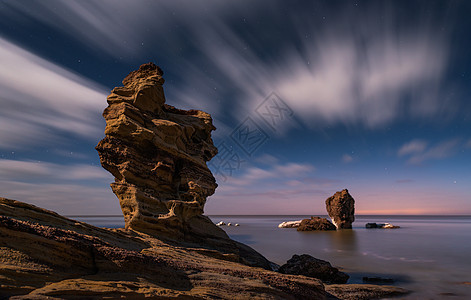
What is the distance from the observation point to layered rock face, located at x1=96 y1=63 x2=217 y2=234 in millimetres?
13234

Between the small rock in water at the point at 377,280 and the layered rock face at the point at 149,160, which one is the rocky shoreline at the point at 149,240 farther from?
the small rock in water at the point at 377,280

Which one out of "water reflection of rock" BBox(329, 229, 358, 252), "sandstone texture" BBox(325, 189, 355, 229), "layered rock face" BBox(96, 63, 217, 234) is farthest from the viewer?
"sandstone texture" BBox(325, 189, 355, 229)

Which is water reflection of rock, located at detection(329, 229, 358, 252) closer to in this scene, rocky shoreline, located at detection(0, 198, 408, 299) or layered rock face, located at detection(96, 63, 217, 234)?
layered rock face, located at detection(96, 63, 217, 234)

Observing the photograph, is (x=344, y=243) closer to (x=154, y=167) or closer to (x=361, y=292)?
(x=361, y=292)

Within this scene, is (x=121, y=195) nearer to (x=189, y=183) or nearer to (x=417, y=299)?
(x=189, y=183)

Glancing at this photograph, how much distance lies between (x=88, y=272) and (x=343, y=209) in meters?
63.6

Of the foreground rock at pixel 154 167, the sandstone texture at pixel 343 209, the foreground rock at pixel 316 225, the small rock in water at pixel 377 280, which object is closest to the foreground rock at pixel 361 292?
the small rock in water at pixel 377 280

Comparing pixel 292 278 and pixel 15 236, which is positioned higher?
pixel 15 236

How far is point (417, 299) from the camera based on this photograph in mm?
11445

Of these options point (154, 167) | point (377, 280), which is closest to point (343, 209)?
point (377, 280)

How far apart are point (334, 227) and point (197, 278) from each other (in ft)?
198

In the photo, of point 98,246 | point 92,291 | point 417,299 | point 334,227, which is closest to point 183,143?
point 98,246

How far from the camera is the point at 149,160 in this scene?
570 inches

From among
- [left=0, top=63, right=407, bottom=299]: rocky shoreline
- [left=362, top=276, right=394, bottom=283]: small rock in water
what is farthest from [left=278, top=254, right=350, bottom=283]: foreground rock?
[left=362, top=276, right=394, bottom=283]: small rock in water
